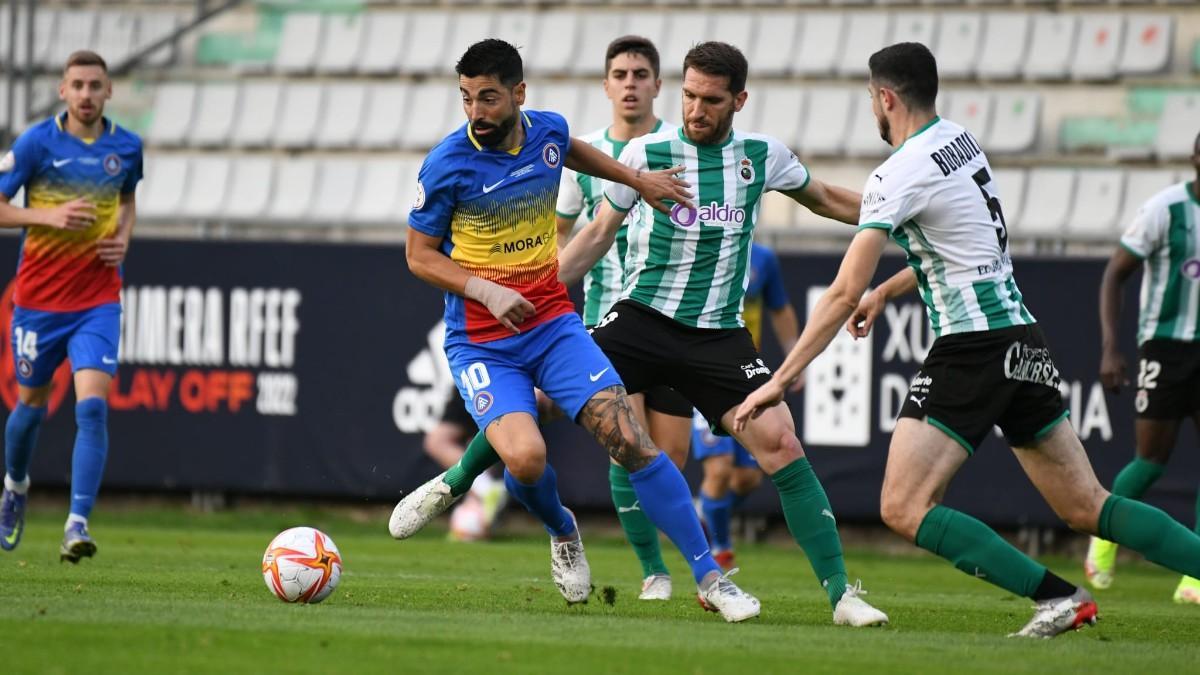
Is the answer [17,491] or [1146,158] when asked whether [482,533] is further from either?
[1146,158]

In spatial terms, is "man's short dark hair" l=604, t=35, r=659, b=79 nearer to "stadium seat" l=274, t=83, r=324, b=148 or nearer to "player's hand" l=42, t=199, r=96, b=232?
"player's hand" l=42, t=199, r=96, b=232

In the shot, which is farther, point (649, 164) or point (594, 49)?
point (594, 49)

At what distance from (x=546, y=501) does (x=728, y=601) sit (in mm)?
1151

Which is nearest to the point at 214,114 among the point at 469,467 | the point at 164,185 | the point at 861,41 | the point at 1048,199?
the point at 164,185

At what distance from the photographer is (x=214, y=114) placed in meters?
19.8

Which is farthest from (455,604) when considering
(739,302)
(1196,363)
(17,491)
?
(1196,363)

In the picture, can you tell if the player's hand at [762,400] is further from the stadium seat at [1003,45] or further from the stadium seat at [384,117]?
the stadium seat at [384,117]

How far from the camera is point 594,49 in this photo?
1900 centimetres

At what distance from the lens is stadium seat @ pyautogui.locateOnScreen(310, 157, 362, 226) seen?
18484 millimetres

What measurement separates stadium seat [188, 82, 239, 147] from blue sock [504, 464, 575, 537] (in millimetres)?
12075

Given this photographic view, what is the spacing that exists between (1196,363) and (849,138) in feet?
22.8

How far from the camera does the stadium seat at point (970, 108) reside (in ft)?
56.4

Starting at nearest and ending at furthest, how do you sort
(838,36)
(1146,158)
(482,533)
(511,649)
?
(511,649), (482,533), (1146,158), (838,36)

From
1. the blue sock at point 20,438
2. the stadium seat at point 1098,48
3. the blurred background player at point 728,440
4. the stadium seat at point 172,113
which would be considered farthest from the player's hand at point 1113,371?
the stadium seat at point 172,113
